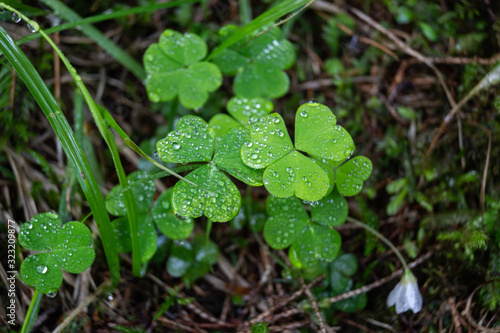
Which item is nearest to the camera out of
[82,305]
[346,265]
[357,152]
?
[82,305]

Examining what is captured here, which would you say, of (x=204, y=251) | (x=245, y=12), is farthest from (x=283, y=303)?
(x=245, y=12)

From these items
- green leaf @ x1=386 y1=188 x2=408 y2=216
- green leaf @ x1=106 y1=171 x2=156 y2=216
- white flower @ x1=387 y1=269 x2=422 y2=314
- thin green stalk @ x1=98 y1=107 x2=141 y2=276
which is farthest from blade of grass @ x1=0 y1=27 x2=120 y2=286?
green leaf @ x1=386 y1=188 x2=408 y2=216

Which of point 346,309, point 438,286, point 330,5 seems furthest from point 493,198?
point 330,5

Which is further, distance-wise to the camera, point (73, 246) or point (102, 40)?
point (102, 40)

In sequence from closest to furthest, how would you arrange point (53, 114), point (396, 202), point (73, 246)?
point (53, 114)
point (73, 246)
point (396, 202)

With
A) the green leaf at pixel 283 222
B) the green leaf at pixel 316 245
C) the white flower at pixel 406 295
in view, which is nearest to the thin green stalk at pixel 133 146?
the green leaf at pixel 283 222

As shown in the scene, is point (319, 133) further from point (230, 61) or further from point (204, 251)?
point (204, 251)
